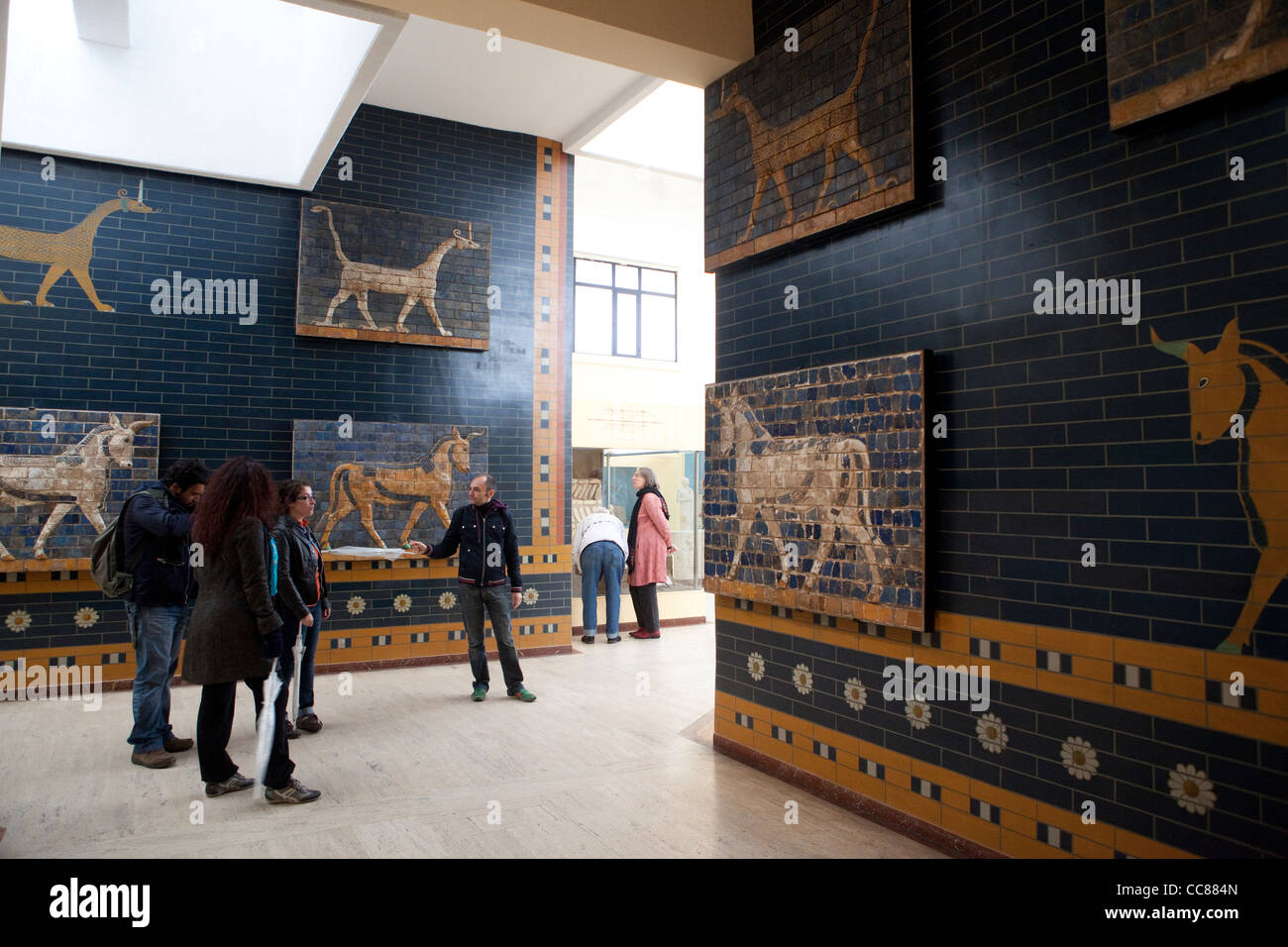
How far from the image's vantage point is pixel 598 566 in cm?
872

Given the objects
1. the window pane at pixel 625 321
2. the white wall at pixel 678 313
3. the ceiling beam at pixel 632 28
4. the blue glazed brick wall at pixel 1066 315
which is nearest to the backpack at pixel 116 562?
the ceiling beam at pixel 632 28

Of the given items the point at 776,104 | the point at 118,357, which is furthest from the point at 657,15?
the point at 118,357

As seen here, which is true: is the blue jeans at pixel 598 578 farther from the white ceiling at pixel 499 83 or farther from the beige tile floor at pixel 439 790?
the white ceiling at pixel 499 83

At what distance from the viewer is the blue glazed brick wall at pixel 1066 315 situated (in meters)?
2.58

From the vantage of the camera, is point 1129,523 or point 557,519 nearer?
point 1129,523

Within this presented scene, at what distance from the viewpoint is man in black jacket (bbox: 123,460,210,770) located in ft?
14.7

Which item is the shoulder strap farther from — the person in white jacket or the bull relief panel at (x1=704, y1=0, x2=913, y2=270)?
the person in white jacket

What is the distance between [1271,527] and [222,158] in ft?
23.3

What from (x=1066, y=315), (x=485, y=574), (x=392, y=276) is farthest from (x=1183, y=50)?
(x=392, y=276)

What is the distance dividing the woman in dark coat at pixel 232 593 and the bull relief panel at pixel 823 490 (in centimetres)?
239

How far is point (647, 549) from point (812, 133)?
5463 mm

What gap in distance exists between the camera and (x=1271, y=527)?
2.45 m

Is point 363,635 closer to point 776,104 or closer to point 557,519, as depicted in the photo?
point 557,519

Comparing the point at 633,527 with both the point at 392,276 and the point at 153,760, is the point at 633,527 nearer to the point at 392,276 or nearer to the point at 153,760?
the point at 392,276
